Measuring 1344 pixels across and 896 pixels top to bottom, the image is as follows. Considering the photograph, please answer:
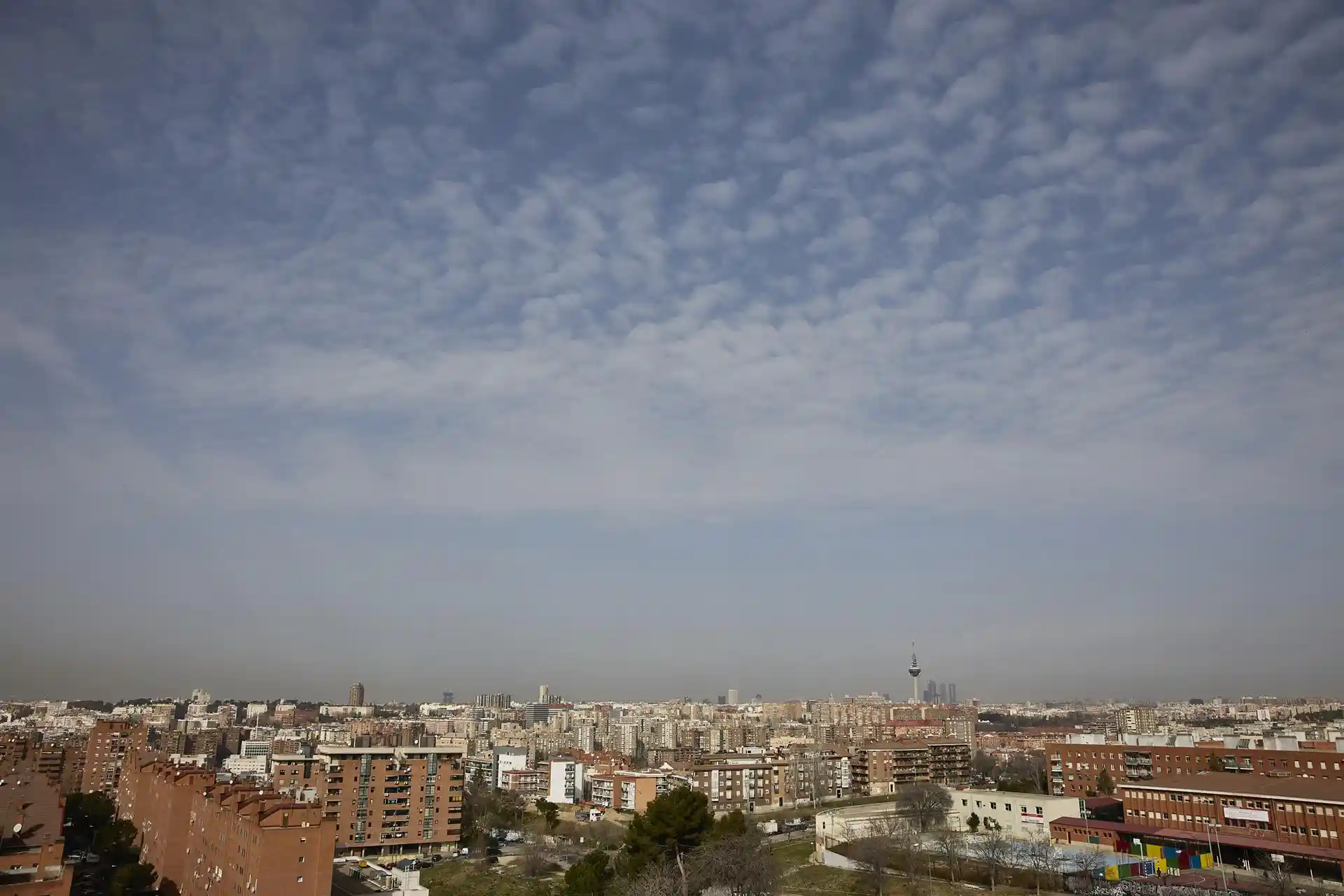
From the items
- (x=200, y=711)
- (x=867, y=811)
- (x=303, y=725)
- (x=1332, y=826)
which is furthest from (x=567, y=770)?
(x=200, y=711)

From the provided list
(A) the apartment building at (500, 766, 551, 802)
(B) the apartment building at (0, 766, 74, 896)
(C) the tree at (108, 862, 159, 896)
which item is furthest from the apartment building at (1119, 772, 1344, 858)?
(A) the apartment building at (500, 766, 551, 802)

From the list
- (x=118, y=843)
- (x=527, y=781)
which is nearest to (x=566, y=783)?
(x=527, y=781)

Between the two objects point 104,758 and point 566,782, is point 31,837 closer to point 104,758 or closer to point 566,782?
point 104,758

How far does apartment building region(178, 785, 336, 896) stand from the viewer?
2609 cm

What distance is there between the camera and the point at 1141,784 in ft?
126

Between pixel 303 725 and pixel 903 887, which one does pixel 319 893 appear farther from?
pixel 303 725

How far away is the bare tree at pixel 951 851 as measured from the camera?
114 feet

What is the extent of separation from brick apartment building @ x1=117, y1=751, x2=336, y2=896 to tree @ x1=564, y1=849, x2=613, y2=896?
8.02 metres

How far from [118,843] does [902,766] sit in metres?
47.9

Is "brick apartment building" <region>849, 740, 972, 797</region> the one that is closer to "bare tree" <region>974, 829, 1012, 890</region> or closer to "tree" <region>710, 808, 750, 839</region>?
"bare tree" <region>974, 829, 1012, 890</region>

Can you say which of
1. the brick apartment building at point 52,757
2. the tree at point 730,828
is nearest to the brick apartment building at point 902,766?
the tree at point 730,828

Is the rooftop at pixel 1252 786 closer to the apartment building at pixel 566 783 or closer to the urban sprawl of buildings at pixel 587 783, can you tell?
the urban sprawl of buildings at pixel 587 783

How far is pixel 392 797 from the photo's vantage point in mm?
46000

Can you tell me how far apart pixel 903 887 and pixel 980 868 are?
134 inches
